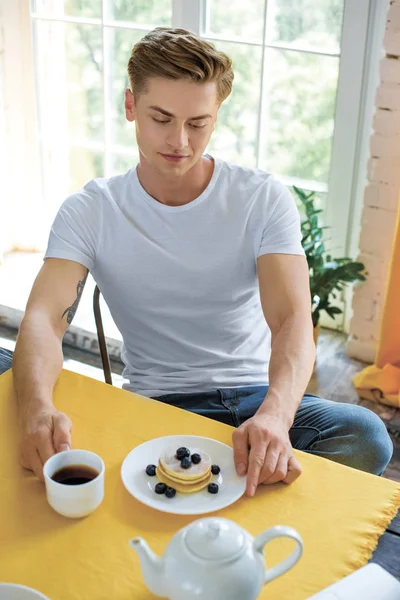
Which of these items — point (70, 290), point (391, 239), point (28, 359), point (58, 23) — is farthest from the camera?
point (58, 23)

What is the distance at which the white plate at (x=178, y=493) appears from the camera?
122 centimetres

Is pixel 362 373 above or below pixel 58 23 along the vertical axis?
below

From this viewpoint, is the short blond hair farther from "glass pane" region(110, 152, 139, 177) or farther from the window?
"glass pane" region(110, 152, 139, 177)

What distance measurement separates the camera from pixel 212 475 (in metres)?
1.30

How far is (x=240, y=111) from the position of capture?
3.13m

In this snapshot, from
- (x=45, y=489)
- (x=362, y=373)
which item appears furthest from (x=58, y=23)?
(x=45, y=489)

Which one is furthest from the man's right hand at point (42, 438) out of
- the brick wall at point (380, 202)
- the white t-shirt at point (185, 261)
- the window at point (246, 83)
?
the window at point (246, 83)

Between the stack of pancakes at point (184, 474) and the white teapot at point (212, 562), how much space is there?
26 centimetres

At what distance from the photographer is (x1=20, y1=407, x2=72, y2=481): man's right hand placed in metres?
1.32

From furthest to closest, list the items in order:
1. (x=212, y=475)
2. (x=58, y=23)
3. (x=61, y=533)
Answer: (x=58, y=23) < (x=212, y=475) < (x=61, y=533)

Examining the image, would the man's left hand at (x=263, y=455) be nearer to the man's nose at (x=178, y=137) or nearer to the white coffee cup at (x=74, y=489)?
the white coffee cup at (x=74, y=489)

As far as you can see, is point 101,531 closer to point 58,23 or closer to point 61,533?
point 61,533

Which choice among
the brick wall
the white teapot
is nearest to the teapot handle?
the white teapot

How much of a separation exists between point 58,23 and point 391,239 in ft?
5.77
